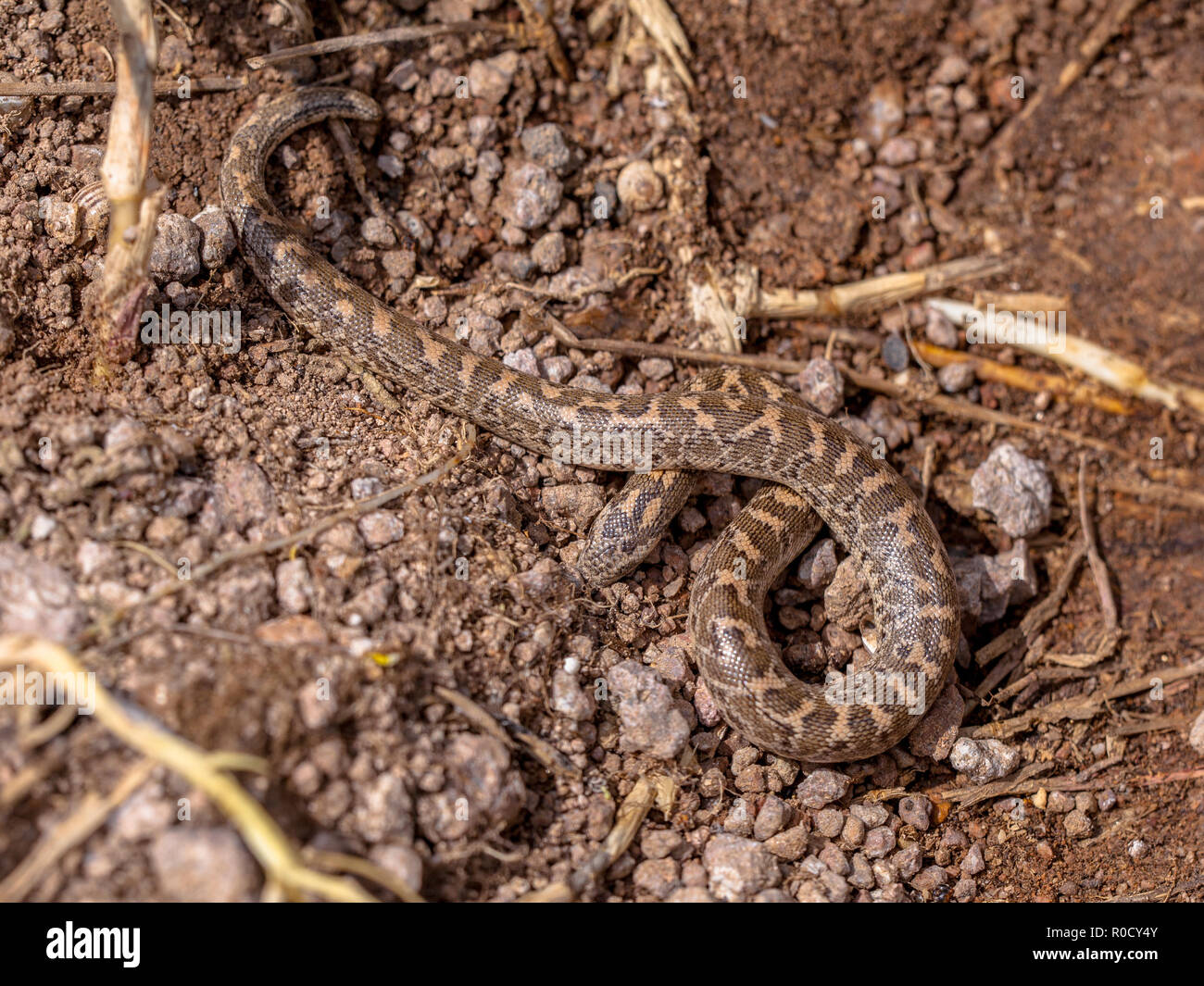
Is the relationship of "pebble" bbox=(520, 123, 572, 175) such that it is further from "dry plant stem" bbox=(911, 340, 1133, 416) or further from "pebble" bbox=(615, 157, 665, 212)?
"dry plant stem" bbox=(911, 340, 1133, 416)

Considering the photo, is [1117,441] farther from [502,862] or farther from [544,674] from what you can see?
[502,862]

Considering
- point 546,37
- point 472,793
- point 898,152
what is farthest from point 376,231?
point 898,152

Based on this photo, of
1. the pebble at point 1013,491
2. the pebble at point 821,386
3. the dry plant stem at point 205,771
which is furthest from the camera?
the pebble at point 821,386

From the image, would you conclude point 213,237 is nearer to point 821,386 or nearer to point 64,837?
point 64,837

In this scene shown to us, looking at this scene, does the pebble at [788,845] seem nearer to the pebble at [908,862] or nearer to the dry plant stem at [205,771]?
the pebble at [908,862]

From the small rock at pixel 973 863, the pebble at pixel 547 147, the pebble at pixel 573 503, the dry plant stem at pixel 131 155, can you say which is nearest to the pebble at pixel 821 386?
the pebble at pixel 573 503

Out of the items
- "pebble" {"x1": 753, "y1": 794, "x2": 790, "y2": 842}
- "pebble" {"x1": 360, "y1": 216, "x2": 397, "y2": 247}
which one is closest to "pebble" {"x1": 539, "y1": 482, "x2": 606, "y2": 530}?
"pebble" {"x1": 753, "y1": 794, "x2": 790, "y2": 842}
